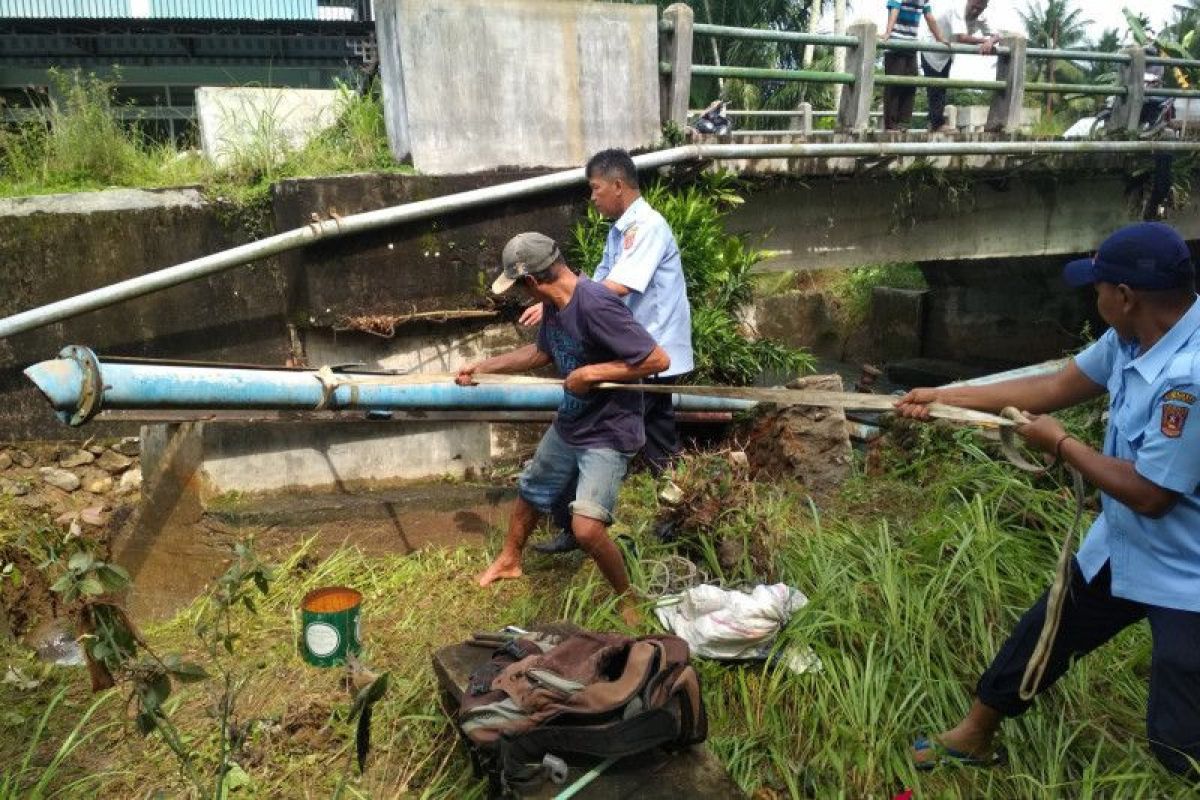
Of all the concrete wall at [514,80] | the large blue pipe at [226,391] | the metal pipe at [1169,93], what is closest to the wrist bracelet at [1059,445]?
the large blue pipe at [226,391]

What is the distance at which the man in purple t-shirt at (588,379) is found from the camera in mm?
4152

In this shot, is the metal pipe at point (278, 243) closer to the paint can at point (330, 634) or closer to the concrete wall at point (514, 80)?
the concrete wall at point (514, 80)

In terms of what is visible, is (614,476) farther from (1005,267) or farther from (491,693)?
(1005,267)

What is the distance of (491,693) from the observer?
116 inches

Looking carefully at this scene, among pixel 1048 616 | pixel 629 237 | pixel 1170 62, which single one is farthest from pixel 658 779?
pixel 1170 62

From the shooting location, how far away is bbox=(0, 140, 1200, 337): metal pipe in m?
4.80

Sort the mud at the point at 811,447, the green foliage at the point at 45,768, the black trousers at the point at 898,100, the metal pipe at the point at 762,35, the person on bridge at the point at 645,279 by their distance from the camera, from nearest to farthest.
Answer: the green foliage at the point at 45,768 < the person on bridge at the point at 645,279 < the mud at the point at 811,447 < the metal pipe at the point at 762,35 < the black trousers at the point at 898,100

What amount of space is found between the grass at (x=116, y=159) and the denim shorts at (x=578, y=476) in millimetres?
2278

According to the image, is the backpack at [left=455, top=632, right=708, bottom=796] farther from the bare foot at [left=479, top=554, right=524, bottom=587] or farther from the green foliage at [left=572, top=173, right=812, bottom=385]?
the green foliage at [left=572, top=173, right=812, bottom=385]

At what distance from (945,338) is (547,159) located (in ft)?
41.2

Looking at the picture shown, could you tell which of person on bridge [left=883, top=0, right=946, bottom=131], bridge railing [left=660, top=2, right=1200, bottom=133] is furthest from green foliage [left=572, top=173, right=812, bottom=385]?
person on bridge [left=883, top=0, right=946, bottom=131]

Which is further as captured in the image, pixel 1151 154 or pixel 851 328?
pixel 851 328

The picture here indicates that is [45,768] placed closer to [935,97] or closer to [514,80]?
[514,80]

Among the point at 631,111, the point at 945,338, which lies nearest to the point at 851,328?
the point at 945,338
